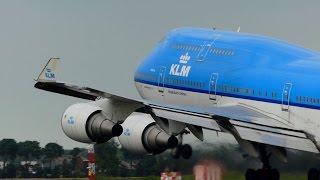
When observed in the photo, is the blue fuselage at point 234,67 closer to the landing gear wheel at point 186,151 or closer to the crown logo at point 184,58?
the crown logo at point 184,58

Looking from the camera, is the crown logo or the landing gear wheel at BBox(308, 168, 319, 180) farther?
the crown logo

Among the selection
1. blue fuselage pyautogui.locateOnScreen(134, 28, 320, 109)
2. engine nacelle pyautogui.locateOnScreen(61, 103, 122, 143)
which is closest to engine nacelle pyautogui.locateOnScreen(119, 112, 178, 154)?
engine nacelle pyautogui.locateOnScreen(61, 103, 122, 143)

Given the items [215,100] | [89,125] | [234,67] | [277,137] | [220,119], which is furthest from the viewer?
[215,100]

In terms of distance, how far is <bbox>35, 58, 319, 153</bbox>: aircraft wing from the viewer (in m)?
52.2

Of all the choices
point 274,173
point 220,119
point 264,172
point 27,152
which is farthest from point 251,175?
point 27,152

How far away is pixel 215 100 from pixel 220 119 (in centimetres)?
594

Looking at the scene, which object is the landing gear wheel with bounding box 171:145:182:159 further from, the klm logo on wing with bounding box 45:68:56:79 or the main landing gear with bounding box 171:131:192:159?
the klm logo on wing with bounding box 45:68:56:79

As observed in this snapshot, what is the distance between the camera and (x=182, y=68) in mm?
61531

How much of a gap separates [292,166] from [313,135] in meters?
2.80

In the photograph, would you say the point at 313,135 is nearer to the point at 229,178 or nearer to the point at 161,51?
the point at 229,178

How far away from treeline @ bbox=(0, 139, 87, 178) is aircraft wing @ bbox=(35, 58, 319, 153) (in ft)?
32.3

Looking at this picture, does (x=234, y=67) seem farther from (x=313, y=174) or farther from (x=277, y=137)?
(x=277, y=137)

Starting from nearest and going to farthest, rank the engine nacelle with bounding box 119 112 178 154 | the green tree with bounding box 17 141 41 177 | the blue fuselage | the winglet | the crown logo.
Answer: the winglet → the blue fuselage → the engine nacelle with bounding box 119 112 178 154 → the crown logo → the green tree with bounding box 17 141 41 177

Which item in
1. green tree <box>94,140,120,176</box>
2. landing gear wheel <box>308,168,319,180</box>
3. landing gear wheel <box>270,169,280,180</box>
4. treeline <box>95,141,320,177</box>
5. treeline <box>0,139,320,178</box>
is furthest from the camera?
green tree <box>94,140,120,176</box>
